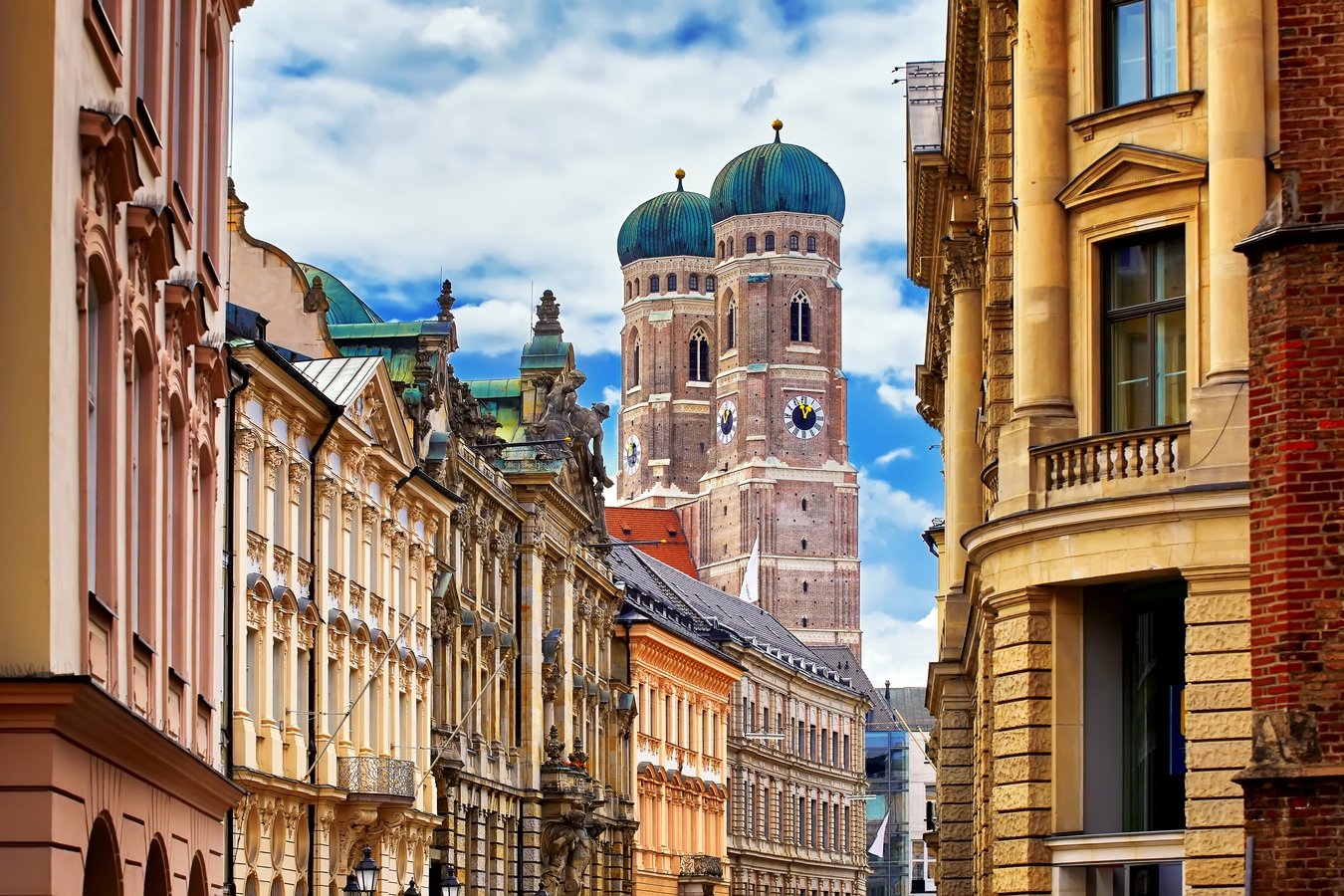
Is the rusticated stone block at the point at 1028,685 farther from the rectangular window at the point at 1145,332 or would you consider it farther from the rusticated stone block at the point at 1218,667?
the rectangular window at the point at 1145,332

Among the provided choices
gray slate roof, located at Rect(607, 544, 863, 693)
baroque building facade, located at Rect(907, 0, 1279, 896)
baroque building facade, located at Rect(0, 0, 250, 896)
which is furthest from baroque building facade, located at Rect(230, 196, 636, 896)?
baroque building facade, located at Rect(0, 0, 250, 896)

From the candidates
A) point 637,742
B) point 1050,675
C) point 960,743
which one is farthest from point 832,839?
point 1050,675

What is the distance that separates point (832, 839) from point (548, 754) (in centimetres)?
6148

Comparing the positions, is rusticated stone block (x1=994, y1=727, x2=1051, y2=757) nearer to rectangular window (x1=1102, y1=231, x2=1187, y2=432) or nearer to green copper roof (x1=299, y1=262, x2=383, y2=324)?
rectangular window (x1=1102, y1=231, x2=1187, y2=432)

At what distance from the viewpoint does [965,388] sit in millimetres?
38844

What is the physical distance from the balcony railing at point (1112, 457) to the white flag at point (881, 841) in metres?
112

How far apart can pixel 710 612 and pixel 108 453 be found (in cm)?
10045

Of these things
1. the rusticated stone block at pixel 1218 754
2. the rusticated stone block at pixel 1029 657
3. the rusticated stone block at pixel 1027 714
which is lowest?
the rusticated stone block at pixel 1218 754

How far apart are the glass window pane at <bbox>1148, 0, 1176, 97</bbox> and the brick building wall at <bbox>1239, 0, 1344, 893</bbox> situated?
6609mm

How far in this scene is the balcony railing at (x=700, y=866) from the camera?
3612 inches

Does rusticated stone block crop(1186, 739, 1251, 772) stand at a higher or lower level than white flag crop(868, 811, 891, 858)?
higher

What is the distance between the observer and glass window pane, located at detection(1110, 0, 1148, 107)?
81.6ft

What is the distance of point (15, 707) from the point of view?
13859 millimetres

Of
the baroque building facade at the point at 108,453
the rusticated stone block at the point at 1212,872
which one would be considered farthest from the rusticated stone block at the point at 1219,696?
the baroque building facade at the point at 108,453
